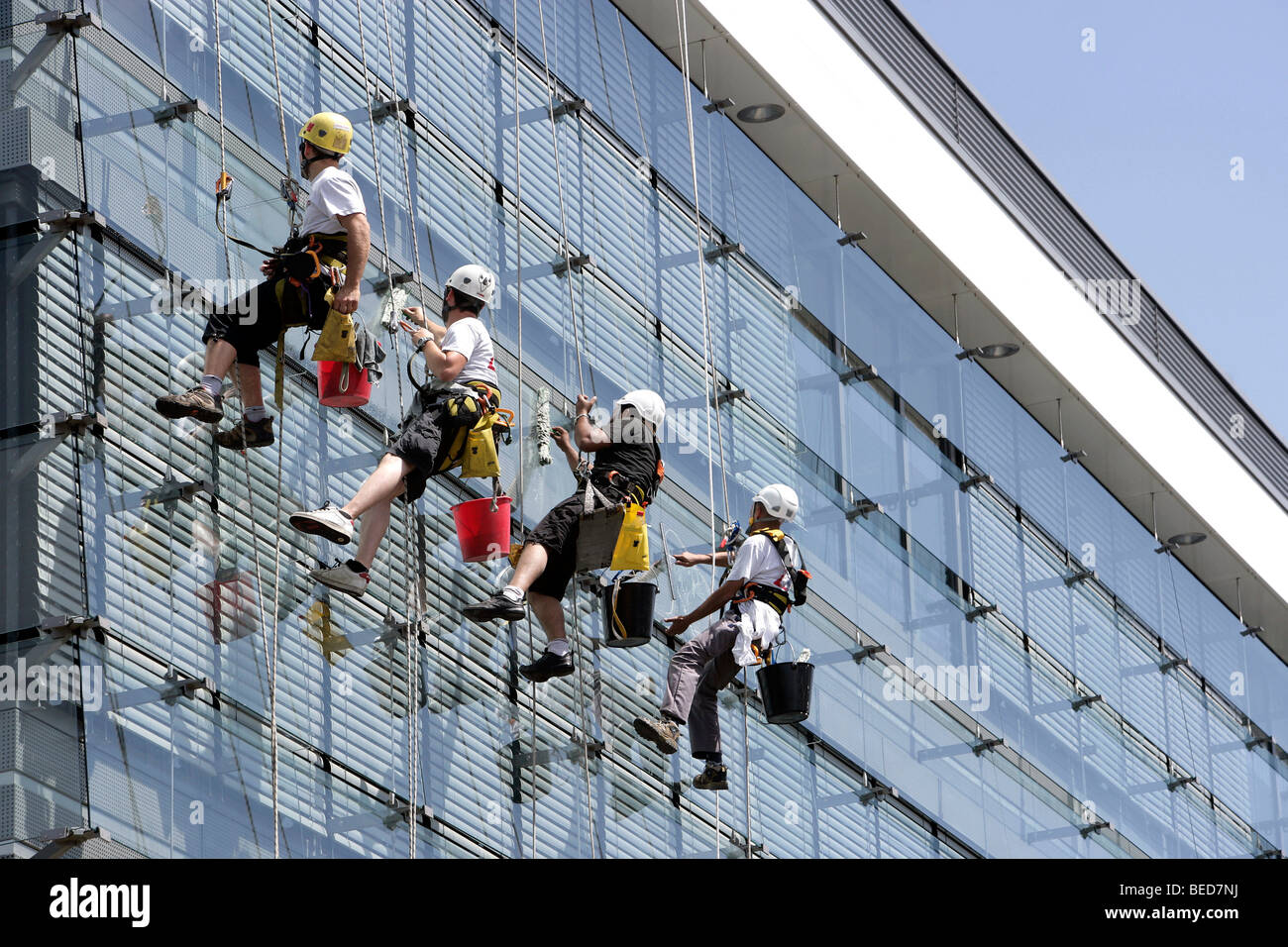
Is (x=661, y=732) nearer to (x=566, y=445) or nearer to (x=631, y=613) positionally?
(x=631, y=613)

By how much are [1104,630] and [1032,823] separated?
286 centimetres

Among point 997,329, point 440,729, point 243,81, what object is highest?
point 997,329

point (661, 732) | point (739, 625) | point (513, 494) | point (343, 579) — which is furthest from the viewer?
point (513, 494)

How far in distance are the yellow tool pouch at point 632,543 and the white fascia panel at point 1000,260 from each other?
5.61 m

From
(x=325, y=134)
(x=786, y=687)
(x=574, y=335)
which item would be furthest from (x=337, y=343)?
(x=574, y=335)

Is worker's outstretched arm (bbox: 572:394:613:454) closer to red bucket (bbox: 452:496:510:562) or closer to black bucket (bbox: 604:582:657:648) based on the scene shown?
red bucket (bbox: 452:496:510:562)

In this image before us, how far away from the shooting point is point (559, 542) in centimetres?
1243

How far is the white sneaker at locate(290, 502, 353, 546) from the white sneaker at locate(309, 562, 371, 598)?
17.6 inches

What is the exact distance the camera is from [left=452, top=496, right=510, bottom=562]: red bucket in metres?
12.8

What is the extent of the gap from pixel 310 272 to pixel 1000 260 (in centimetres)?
1028

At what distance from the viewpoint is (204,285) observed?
1207 cm

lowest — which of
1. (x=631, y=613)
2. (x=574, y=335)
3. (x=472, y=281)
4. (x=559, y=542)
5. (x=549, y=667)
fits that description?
(x=549, y=667)
